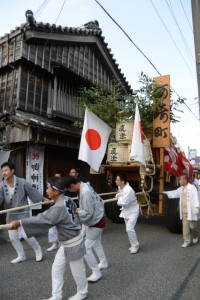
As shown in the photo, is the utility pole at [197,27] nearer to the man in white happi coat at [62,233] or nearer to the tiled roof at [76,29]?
the man in white happi coat at [62,233]

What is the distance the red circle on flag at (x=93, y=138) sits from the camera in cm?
727

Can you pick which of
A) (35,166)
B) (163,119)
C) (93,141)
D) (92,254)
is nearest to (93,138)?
(93,141)

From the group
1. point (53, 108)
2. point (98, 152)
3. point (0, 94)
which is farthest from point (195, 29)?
point (0, 94)

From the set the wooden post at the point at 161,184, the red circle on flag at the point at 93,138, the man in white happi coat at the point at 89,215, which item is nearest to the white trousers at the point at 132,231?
the man in white happi coat at the point at 89,215

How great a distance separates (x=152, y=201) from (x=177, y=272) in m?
3.18

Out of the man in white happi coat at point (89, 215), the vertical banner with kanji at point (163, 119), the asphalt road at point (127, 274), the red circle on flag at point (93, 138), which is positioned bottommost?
the asphalt road at point (127, 274)

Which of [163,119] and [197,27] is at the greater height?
[197,27]

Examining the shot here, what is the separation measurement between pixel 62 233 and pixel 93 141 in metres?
3.85

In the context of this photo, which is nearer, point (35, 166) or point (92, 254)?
point (92, 254)

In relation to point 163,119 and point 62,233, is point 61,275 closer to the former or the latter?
point 62,233

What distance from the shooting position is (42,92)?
34.8 feet

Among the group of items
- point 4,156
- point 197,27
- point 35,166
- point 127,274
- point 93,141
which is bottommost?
point 127,274

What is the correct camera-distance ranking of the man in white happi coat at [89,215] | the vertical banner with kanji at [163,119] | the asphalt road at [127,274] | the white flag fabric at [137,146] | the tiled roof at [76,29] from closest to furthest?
the asphalt road at [127,274] → the man in white happi coat at [89,215] → the white flag fabric at [137,146] → the vertical banner with kanji at [163,119] → the tiled roof at [76,29]

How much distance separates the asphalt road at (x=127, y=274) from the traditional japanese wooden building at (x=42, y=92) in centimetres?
322
